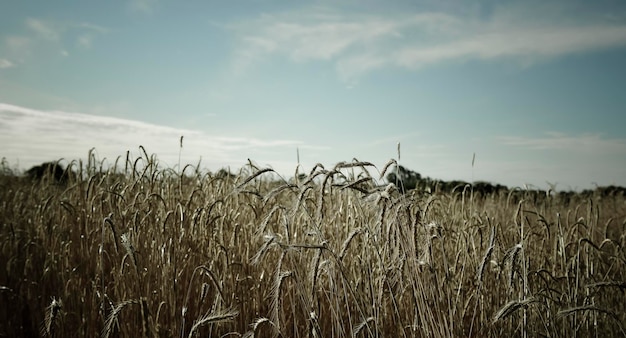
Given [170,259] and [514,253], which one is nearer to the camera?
[514,253]

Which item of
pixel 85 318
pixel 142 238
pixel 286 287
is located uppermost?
pixel 142 238

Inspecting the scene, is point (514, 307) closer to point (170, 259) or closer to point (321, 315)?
point (321, 315)

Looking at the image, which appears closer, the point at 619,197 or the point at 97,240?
the point at 97,240

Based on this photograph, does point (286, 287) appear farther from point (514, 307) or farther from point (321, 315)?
point (514, 307)

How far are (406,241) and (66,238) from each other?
389 centimetres

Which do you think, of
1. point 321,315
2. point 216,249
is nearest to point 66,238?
point 216,249

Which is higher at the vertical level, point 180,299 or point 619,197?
point 619,197

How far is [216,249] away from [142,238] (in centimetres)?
59

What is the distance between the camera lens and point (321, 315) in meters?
3.70

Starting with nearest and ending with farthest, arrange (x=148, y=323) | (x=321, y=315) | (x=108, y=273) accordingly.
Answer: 1. (x=148, y=323)
2. (x=321, y=315)
3. (x=108, y=273)

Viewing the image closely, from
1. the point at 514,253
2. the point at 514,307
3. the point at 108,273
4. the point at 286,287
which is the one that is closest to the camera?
the point at 514,307

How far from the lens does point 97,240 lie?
15.6 ft

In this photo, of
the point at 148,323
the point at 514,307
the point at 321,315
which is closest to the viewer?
the point at 514,307

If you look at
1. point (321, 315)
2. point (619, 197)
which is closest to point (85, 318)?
point (321, 315)
